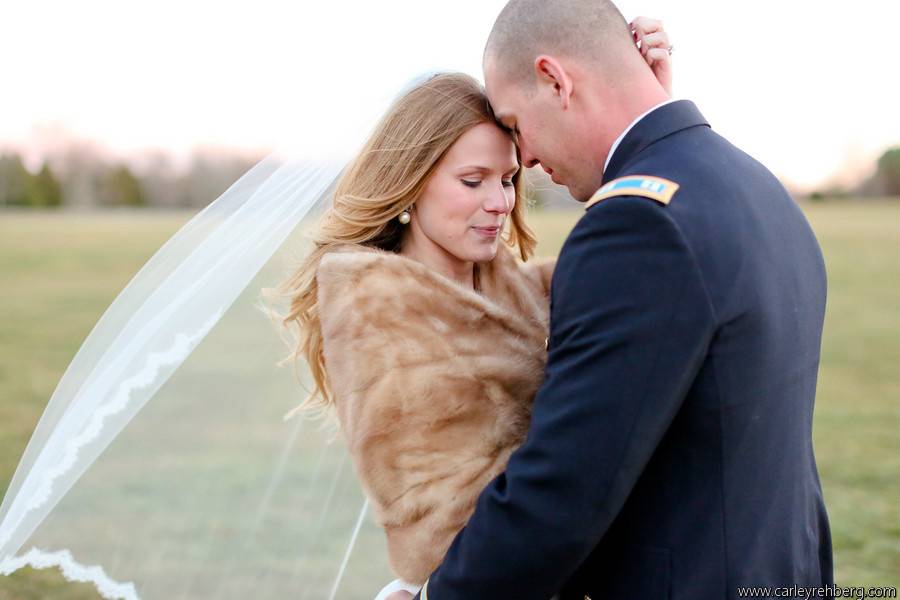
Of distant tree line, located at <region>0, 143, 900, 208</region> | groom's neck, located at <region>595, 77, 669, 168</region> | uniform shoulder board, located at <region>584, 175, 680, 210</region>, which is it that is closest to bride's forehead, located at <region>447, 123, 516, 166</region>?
groom's neck, located at <region>595, 77, 669, 168</region>

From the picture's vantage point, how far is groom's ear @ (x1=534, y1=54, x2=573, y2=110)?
2.18m

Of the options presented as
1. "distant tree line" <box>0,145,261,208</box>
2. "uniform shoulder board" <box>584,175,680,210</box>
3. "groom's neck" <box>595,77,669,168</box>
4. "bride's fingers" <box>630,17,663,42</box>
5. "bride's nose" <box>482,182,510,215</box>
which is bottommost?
"distant tree line" <box>0,145,261,208</box>

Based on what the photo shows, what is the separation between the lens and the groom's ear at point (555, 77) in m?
2.18

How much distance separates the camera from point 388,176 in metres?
2.85

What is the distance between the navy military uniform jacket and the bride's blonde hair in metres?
0.82

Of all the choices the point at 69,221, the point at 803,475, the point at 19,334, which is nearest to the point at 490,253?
the point at 803,475

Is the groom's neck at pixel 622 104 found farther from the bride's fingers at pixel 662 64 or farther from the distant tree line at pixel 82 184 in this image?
the distant tree line at pixel 82 184

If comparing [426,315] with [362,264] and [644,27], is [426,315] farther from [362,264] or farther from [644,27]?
[644,27]

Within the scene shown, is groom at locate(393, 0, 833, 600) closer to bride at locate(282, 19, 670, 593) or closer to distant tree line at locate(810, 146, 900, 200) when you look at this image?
bride at locate(282, 19, 670, 593)

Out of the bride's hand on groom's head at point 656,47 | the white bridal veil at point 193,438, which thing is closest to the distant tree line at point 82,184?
the white bridal veil at point 193,438

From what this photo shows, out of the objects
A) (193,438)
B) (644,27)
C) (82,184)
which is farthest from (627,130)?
(82,184)

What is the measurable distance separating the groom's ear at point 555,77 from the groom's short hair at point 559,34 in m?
0.03

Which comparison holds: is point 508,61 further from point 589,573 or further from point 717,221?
point 589,573

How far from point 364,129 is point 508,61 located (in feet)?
2.45
